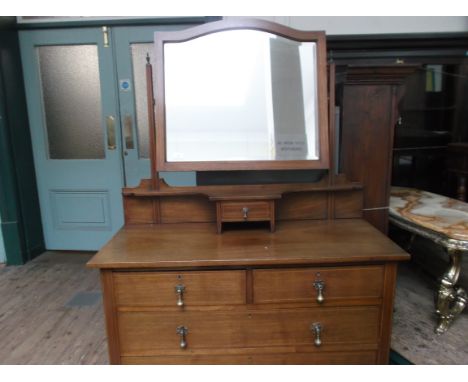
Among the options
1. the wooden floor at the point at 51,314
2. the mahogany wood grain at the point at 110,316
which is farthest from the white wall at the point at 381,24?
the wooden floor at the point at 51,314

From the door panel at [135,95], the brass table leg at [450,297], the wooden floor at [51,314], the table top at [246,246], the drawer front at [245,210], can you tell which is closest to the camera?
the table top at [246,246]

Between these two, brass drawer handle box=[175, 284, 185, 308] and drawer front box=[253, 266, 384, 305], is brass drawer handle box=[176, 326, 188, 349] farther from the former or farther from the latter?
drawer front box=[253, 266, 384, 305]

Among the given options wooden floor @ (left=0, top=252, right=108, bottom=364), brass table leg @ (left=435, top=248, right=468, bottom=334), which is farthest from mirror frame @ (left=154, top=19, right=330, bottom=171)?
wooden floor @ (left=0, top=252, right=108, bottom=364)

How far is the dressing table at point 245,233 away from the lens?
3.85 ft

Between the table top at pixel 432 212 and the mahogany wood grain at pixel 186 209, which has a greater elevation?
the mahogany wood grain at pixel 186 209

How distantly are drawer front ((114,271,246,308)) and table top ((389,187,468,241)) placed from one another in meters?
0.90

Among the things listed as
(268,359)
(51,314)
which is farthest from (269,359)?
(51,314)

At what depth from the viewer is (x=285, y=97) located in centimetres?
141

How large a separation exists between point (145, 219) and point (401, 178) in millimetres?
1981

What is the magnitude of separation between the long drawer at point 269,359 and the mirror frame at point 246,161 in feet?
2.35

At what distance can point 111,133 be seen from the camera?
2.60 meters

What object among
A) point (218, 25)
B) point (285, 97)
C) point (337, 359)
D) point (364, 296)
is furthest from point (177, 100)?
point (337, 359)

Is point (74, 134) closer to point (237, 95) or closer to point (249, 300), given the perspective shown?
point (237, 95)

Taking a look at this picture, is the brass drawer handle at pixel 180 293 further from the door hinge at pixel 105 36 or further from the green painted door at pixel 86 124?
the door hinge at pixel 105 36
